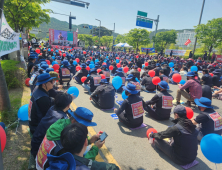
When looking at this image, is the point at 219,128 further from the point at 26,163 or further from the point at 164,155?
the point at 26,163

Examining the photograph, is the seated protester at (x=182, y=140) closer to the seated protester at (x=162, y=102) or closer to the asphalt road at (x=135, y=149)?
the asphalt road at (x=135, y=149)

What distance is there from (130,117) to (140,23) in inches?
836

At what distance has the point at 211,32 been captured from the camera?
21.3 meters

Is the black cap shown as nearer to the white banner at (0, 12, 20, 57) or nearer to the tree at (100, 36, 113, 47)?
the white banner at (0, 12, 20, 57)

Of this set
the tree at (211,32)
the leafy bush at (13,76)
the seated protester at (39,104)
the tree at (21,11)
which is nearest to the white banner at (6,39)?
the seated protester at (39,104)

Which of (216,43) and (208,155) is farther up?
(216,43)

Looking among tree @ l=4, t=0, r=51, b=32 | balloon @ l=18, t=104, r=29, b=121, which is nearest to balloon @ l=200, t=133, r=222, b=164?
balloon @ l=18, t=104, r=29, b=121

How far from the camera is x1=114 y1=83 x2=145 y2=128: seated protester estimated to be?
3.99 m

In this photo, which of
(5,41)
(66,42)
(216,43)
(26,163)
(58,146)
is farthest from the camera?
(66,42)

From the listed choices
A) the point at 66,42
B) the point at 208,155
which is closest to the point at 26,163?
the point at 208,155

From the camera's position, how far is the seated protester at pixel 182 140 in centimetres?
270

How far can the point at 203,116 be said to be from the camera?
331cm

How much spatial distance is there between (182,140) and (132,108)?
4.98ft

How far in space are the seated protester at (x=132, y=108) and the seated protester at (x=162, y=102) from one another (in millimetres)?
714
